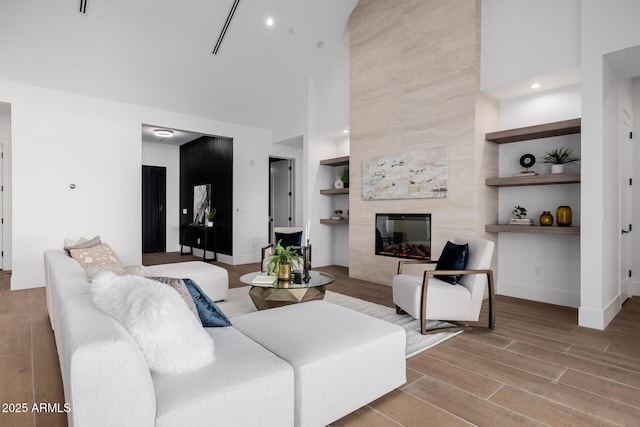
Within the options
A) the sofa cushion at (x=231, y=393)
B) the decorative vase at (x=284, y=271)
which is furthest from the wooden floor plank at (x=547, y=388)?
the sofa cushion at (x=231, y=393)

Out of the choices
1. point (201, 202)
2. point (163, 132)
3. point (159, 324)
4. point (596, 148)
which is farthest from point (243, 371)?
point (201, 202)

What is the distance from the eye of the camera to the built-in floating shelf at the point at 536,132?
12.1ft

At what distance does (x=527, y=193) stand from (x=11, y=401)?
5119 mm

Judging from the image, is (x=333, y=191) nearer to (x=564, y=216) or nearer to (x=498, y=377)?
(x=564, y=216)

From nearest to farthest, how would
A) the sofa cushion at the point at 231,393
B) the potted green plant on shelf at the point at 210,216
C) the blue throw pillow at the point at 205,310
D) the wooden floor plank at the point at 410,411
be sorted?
the sofa cushion at the point at 231,393, the wooden floor plank at the point at 410,411, the blue throw pillow at the point at 205,310, the potted green plant on shelf at the point at 210,216

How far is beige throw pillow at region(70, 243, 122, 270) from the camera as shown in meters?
3.31

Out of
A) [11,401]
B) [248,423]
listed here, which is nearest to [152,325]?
[248,423]

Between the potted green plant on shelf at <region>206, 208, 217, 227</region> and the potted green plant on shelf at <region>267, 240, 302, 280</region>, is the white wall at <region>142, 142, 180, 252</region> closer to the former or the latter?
the potted green plant on shelf at <region>206, 208, 217, 227</region>

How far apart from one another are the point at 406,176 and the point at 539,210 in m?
1.66

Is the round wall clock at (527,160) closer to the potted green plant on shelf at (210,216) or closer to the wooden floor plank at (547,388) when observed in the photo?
the wooden floor plank at (547,388)

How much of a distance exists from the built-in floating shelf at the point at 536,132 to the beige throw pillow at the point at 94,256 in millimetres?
4450

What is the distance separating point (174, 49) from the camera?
507 cm

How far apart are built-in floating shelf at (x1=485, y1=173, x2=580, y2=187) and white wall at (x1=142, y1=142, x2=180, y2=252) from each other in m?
7.56

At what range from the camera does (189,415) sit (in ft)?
4.07
